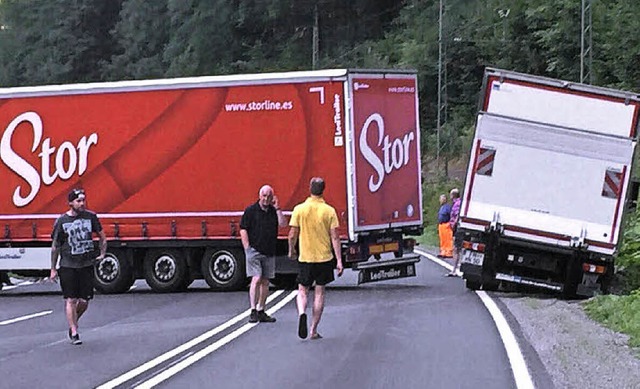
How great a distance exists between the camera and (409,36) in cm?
6588

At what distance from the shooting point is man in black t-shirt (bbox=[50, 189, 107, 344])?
1484cm

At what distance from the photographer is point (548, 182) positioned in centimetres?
1973

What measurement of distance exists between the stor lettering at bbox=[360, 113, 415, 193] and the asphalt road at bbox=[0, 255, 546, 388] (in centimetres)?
202

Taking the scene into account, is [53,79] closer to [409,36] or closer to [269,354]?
[409,36]

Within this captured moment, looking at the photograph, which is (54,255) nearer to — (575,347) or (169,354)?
(169,354)

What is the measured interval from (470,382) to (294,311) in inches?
282

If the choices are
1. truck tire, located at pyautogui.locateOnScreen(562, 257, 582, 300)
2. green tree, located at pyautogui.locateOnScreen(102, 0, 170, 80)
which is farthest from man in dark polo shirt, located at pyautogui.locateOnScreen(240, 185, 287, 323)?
green tree, located at pyautogui.locateOnScreen(102, 0, 170, 80)

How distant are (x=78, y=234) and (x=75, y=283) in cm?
57

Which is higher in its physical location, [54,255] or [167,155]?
[167,155]

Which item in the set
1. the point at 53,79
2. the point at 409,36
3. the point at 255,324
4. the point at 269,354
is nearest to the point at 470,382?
the point at 269,354

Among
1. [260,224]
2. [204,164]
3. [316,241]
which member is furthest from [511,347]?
[204,164]

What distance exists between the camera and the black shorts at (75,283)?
14883mm

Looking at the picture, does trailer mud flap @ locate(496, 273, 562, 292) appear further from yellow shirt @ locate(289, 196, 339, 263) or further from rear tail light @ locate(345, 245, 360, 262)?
yellow shirt @ locate(289, 196, 339, 263)

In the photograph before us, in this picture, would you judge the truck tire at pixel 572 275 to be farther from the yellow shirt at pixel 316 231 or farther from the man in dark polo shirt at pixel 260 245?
the yellow shirt at pixel 316 231
